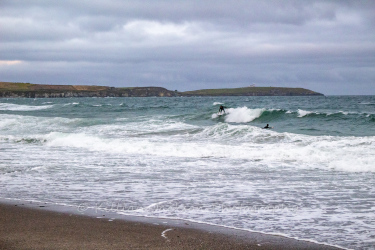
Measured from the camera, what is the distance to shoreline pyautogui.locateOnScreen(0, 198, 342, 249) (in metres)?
5.25

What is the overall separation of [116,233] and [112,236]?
0.15m

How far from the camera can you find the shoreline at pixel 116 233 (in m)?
5.25

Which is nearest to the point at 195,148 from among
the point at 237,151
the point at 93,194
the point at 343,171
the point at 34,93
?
the point at 237,151

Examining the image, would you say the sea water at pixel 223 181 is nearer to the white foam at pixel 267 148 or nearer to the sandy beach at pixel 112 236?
the white foam at pixel 267 148

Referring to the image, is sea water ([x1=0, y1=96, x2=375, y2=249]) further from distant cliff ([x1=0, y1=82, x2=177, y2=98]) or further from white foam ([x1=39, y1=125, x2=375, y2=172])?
distant cliff ([x1=0, y1=82, x2=177, y2=98])

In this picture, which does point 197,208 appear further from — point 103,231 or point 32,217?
point 32,217

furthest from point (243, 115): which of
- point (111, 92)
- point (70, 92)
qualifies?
point (70, 92)

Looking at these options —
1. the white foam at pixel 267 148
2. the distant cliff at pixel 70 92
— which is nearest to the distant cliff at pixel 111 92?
the distant cliff at pixel 70 92

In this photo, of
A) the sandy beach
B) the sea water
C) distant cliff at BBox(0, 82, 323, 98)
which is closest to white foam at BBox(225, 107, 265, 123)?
the sea water

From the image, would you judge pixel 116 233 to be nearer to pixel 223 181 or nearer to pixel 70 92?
pixel 223 181

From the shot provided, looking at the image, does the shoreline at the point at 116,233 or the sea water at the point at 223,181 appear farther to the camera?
the sea water at the point at 223,181

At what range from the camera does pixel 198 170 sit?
11.5m

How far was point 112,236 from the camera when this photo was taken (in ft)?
18.4

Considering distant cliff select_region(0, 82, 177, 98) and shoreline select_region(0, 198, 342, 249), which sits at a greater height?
distant cliff select_region(0, 82, 177, 98)
